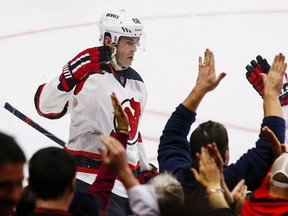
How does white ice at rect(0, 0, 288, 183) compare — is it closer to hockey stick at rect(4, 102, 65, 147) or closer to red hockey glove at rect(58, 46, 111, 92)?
hockey stick at rect(4, 102, 65, 147)

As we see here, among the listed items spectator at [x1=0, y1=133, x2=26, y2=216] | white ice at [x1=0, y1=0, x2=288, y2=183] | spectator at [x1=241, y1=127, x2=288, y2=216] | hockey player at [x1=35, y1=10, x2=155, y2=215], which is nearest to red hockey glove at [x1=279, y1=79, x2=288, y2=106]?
hockey player at [x1=35, y1=10, x2=155, y2=215]

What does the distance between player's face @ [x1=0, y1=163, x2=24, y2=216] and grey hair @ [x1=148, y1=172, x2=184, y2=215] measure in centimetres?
32

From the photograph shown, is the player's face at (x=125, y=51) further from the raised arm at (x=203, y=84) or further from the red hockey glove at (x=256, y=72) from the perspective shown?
the raised arm at (x=203, y=84)

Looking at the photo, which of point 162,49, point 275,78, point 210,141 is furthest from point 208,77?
point 162,49

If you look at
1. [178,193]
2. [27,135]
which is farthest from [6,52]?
[178,193]

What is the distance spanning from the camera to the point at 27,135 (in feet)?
14.7

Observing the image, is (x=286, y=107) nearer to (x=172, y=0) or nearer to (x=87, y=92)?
(x=87, y=92)

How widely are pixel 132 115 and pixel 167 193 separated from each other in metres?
1.68

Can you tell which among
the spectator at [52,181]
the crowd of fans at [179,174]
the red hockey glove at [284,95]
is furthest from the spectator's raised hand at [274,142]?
the red hockey glove at [284,95]

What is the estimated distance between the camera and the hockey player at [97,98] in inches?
147

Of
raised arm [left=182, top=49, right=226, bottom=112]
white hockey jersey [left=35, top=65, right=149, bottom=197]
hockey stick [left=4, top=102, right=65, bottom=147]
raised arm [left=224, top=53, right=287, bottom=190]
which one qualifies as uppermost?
raised arm [left=182, top=49, right=226, bottom=112]

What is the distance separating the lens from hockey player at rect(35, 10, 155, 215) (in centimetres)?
372

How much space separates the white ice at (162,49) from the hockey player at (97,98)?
1.89 feet

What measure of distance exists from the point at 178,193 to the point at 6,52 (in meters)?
3.05
